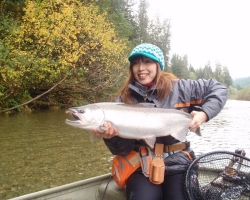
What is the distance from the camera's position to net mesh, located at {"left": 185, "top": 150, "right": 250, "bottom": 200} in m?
2.69

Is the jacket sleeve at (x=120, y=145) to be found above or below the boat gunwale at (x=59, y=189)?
above

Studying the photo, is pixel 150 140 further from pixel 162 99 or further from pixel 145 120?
pixel 162 99

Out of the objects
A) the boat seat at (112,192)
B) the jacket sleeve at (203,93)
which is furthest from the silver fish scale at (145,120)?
the boat seat at (112,192)

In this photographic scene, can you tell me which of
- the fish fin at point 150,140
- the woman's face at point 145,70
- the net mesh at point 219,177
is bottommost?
the net mesh at point 219,177

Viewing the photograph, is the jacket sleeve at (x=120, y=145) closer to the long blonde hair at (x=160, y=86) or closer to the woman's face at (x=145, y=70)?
the long blonde hair at (x=160, y=86)

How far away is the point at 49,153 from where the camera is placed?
791 centimetres

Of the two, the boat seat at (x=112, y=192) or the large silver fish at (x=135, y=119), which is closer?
the large silver fish at (x=135, y=119)

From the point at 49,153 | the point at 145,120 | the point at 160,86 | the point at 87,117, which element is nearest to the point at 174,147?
the point at 145,120

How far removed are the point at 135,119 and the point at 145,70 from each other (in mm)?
619

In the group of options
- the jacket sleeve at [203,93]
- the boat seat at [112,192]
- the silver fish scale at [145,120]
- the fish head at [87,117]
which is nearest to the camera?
the fish head at [87,117]

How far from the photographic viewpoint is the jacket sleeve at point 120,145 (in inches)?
110

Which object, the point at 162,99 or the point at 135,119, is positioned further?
the point at 162,99

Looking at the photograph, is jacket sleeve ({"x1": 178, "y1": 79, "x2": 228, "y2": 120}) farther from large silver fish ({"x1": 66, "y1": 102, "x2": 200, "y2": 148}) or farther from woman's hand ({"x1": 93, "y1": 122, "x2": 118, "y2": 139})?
woman's hand ({"x1": 93, "y1": 122, "x2": 118, "y2": 139})

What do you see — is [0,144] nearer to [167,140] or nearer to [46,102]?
[167,140]
